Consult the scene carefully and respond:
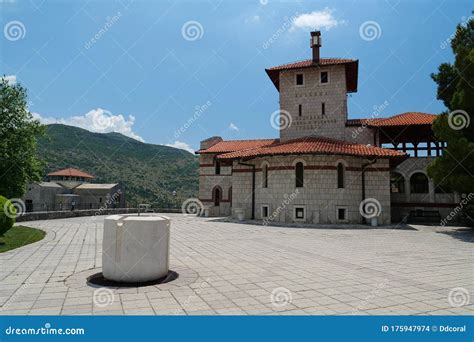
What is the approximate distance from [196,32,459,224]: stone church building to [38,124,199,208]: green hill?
156 feet

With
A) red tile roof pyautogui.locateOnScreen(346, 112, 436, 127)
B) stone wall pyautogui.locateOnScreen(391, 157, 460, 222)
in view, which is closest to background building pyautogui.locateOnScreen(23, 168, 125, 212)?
red tile roof pyautogui.locateOnScreen(346, 112, 436, 127)

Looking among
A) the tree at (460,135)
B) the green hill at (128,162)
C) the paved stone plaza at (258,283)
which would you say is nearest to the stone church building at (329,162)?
the tree at (460,135)

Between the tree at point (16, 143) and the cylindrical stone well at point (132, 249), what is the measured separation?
72.7ft

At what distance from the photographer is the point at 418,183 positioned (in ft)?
83.5

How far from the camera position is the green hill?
259ft

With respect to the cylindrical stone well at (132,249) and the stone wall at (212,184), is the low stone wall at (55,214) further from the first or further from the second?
the cylindrical stone well at (132,249)

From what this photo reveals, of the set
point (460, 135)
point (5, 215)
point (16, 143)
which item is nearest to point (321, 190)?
point (460, 135)

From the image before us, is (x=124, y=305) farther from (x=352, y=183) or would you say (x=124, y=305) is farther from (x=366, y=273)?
(x=352, y=183)

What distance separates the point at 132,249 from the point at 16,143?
24.7m

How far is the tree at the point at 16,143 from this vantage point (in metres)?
22.8

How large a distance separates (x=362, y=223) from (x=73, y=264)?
1740 cm

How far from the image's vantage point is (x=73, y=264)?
24.9ft

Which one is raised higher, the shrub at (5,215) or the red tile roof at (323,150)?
the red tile roof at (323,150)

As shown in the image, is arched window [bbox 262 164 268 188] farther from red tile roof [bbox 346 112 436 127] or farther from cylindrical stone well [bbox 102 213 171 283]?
cylindrical stone well [bbox 102 213 171 283]
